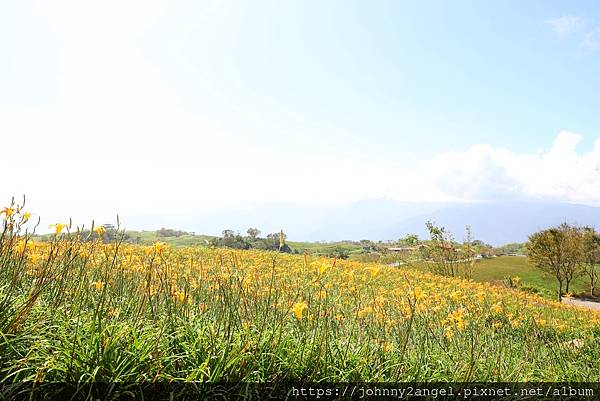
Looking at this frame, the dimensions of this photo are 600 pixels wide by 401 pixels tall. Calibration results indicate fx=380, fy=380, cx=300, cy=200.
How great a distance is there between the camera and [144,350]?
268cm

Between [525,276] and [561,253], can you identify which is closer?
[561,253]

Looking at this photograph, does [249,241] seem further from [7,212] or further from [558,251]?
[7,212]

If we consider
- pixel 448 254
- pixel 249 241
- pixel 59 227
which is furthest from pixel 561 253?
pixel 59 227

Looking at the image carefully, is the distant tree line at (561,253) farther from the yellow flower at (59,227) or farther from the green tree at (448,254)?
the yellow flower at (59,227)

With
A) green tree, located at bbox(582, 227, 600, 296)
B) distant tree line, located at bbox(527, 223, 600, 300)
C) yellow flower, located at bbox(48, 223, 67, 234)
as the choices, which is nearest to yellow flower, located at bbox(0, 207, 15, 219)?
yellow flower, located at bbox(48, 223, 67, 234)

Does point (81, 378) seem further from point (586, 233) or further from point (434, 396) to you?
point (586, 233)

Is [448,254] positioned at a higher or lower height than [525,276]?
higher

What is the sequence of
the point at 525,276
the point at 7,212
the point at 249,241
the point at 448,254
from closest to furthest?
the point at 7,212
the point at 448,254
the point at 249,241
the point at 525,276

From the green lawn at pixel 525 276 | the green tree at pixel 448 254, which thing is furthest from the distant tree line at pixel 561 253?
the green tree at pixel 448 254

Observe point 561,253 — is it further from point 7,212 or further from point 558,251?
point 7,212

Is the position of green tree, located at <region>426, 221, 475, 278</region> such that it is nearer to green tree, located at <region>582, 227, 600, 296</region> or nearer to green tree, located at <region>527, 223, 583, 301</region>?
green tree, located at <region>527, 223, 583, 301</region>

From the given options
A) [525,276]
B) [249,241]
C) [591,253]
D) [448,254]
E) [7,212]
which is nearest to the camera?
[7,212]

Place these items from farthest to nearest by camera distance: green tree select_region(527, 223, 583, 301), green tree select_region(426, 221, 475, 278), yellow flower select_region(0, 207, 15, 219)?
1. green tree select_region(527, 223, 583, 301)
2. green tree select_region(426, 221, 475, 278)
3. yellow flower select_region(0, 207, 15, 219)

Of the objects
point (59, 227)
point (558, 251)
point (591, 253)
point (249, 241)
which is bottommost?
point (591, 253)
